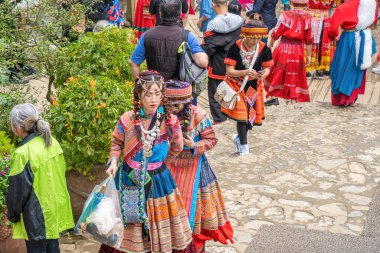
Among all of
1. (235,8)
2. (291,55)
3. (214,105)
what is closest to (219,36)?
(235,8)

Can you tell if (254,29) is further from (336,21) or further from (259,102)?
(336,21)

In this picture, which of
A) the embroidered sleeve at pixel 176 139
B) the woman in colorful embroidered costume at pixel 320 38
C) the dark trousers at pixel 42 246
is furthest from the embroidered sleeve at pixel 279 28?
the dark trousers at pixel 42 246

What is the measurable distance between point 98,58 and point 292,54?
402 centimetres

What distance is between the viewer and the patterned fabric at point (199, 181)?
5.50 meters

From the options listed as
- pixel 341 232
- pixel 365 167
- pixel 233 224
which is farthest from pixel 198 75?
pixel 365 167

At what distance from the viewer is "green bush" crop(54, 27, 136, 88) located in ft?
23.4

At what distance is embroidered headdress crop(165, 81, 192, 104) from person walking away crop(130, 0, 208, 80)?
123 cm

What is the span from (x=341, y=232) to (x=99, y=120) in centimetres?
245

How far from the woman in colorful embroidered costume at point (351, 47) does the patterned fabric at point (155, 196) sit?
5.77 metres

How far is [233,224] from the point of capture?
670cm

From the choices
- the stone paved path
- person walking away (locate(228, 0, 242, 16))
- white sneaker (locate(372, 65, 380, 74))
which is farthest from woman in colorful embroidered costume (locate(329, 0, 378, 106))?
white sneaker (locate(372, 65, 380, 74))

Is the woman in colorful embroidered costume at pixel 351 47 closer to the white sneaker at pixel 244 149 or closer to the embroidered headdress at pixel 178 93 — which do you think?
the white sneaker at pixel 244 149

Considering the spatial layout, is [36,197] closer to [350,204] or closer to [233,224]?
[233,224]

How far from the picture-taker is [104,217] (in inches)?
187
